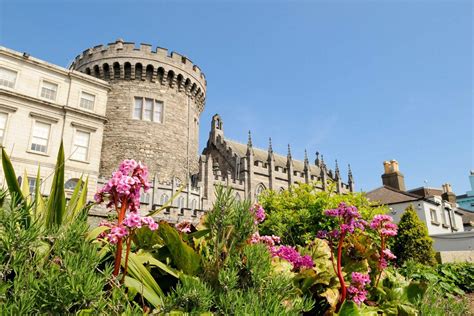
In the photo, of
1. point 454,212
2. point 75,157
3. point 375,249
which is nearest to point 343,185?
point 454,212

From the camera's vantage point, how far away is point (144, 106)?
28.7m

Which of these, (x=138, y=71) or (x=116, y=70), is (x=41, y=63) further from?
(x=138, y=71)

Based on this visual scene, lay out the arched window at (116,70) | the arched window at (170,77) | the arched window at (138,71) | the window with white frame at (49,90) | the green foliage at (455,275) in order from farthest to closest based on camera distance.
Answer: the arched window at (170,77) → the arched window at (138,71) → the arched window at (116,70) → the window with white frame at (49,90) → the green foliage at (455,275)

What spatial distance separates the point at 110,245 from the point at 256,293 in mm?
1194

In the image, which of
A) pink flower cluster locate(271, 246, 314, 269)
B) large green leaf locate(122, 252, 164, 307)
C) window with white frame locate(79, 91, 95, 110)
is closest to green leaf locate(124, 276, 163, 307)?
large green leaf locate(122, 252, 164, 307)

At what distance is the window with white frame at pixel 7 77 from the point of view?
20.0 metres

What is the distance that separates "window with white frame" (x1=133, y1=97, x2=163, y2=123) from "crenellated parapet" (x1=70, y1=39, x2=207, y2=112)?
1.84m

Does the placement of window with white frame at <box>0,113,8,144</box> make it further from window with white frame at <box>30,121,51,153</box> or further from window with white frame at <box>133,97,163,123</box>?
window with white frame at <box>133,97,163,123</box>

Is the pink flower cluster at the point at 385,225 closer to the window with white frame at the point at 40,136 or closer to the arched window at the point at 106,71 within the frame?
the window with white frame at the point at 40,136

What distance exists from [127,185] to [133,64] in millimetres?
28536

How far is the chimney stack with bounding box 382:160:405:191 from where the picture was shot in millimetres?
36531

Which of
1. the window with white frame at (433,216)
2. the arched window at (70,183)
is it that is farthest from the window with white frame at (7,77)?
the window with white frame at (433,216)

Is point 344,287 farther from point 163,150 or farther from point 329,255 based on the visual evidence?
point 163,150

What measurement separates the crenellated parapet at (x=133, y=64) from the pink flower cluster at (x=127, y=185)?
28.1 metres
